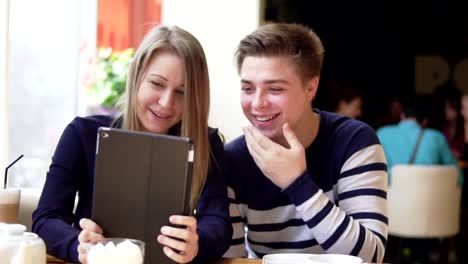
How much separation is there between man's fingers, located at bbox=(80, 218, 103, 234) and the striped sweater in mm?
511

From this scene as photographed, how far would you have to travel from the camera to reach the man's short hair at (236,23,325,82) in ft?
→ 6.67

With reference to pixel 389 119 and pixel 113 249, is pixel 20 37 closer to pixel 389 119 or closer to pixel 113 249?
pixel 113 249

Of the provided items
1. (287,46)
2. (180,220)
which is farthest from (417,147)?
(180,220)

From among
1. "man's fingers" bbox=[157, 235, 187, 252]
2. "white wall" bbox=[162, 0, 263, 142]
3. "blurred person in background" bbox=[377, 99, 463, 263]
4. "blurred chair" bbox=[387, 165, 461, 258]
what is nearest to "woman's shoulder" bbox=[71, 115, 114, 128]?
"man's fingers" bbox=[157, 235, 187, 252]

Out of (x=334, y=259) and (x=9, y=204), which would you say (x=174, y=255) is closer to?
(x=334, y=259)

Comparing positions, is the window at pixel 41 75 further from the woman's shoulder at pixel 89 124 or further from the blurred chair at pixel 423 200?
the blurred chair at pixel 423 200

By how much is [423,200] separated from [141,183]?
364 centimetres

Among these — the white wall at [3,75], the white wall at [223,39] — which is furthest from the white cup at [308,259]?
the white wall at [223,39]

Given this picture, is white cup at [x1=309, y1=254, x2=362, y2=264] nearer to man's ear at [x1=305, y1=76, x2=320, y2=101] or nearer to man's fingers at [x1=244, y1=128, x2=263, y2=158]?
man's fingers at [x1=244, y1=128, x2=263, y2=158]

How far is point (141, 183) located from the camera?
153cm

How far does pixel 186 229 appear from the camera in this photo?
5.05 feet

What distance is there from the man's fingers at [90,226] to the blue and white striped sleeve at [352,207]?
1.68 ft

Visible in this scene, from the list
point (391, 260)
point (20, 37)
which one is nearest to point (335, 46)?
point (391, 260)

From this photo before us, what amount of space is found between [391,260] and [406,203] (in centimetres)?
87
